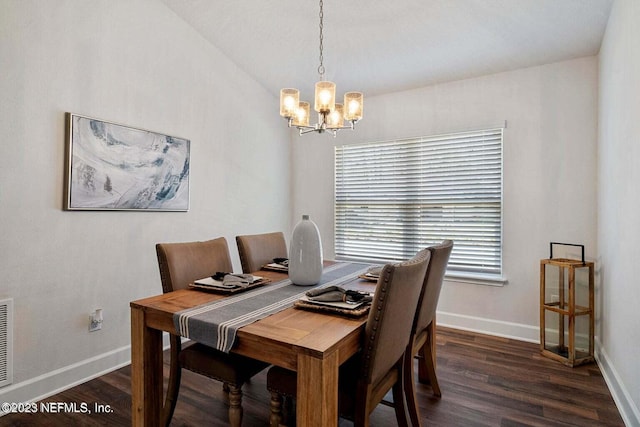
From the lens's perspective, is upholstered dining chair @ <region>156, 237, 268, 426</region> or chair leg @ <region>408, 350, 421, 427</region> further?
chair leg @ <region>408, 350, 421, 427</region>

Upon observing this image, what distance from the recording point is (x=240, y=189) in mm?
3768

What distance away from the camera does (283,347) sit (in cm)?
126

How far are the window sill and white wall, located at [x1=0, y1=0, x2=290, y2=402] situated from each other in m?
2.33

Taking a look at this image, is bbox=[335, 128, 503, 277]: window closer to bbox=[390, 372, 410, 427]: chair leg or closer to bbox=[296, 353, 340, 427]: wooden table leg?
bbox=[390, 372, 410, 427]: chair leg

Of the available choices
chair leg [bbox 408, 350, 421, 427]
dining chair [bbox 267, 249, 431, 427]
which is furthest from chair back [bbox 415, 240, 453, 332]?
dining chair [bbox 267, 249, 431, 427]

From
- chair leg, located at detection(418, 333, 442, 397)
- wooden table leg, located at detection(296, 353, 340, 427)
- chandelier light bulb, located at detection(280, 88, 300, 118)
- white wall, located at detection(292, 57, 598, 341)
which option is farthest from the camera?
white wall, located at detection(292, 57, 598, 341)

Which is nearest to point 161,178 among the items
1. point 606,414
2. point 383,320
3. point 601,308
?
point 383,320

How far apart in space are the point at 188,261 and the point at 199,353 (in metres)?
0.57

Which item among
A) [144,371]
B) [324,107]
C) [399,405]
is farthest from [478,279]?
[144,371]

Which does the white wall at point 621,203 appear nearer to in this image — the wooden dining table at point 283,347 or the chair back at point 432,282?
the chair back at point 432,282

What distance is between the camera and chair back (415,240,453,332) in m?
1.83

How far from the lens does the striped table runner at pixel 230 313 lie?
53.8 inches

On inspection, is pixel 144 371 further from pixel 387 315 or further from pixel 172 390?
pixel 387 315

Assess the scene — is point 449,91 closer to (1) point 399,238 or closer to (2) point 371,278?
(1) point 399,238
